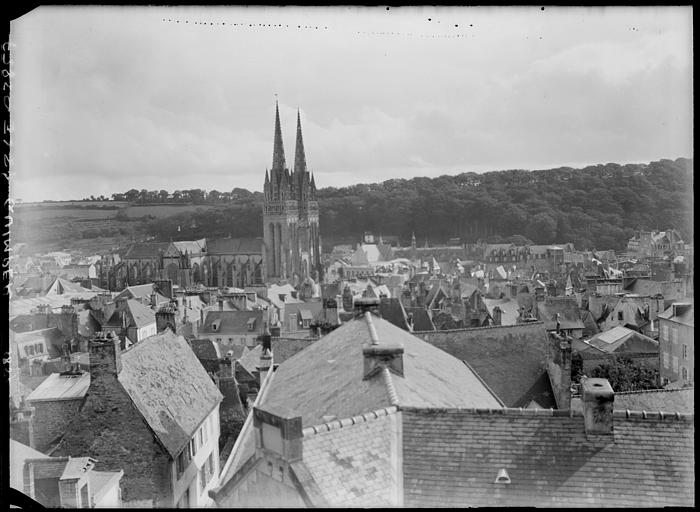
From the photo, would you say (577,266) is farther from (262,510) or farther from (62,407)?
(262,510)

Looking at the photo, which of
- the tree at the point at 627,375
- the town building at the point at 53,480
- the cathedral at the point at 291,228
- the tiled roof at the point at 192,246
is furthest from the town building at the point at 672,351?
the cathedral at the point at 291,228

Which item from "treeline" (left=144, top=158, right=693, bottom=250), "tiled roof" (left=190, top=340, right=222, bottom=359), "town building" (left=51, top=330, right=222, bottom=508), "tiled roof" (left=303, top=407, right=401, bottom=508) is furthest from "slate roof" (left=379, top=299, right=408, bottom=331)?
"tiled roof" (left=303, top=407, right=401, bottom=508)

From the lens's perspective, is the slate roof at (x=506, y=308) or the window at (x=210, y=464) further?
the slate roof at (x=506, y=308)

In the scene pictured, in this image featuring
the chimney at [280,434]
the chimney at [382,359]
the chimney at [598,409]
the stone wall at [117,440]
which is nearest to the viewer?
the chimney at [280,434]

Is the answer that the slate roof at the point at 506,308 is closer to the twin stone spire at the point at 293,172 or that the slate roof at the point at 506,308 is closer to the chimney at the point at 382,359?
the chimney at the point at 382,359

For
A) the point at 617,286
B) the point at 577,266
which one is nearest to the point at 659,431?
the point at 617,286

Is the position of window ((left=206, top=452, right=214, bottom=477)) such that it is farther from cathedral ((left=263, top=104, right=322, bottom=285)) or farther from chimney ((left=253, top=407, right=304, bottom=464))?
cathedral ((left=263, top=104, right=322, bottom=285))
